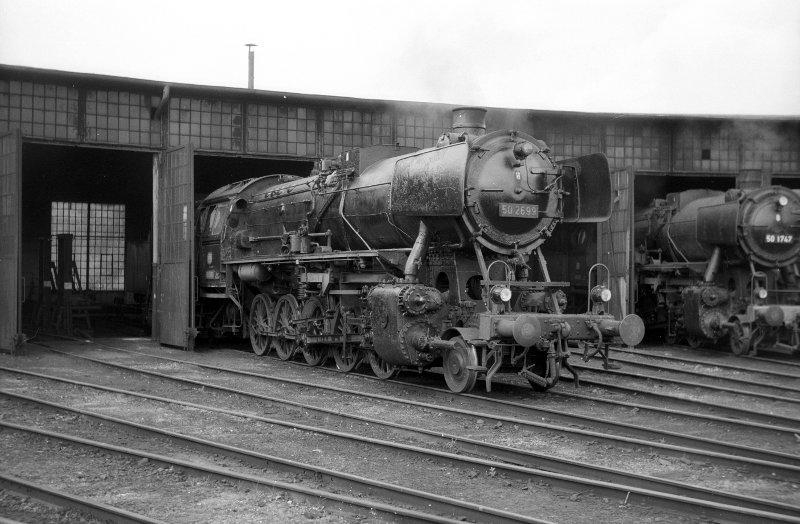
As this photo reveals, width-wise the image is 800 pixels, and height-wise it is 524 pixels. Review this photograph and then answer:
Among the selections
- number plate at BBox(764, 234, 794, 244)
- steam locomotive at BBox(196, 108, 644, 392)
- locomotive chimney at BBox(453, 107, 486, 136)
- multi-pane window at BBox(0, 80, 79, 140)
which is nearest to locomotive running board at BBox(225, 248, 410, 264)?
steam locomotive at BBox(196, 108, 644, 392)

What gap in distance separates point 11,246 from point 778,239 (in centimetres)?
1337

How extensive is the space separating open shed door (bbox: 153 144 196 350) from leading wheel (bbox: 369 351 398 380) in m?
5.25

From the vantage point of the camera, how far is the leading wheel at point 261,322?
1459 cm

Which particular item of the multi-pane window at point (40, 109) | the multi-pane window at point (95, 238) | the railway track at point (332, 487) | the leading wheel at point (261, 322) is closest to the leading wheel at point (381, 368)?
the leading wheel at point (261, 322)

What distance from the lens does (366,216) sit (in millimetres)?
11359

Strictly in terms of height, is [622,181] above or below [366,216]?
above

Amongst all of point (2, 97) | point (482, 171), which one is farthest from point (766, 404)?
point (2, 97)

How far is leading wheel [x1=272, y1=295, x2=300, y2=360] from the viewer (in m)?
13.4

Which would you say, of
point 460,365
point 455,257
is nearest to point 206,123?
point 455,257

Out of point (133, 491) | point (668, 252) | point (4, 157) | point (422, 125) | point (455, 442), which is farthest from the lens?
point (422, 125)

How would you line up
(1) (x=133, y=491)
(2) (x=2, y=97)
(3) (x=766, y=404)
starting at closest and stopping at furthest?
(1) (x=133, y=491) → (3) (x=766, y=404) → (2) (x=2, y=97)

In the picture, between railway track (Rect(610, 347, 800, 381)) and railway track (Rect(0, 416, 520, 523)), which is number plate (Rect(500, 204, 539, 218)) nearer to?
railway track (Rect(610, 347, 800, 381))

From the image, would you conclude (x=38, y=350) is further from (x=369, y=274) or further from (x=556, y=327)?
(x=556, y=327)

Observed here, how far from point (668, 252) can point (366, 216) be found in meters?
8.27
